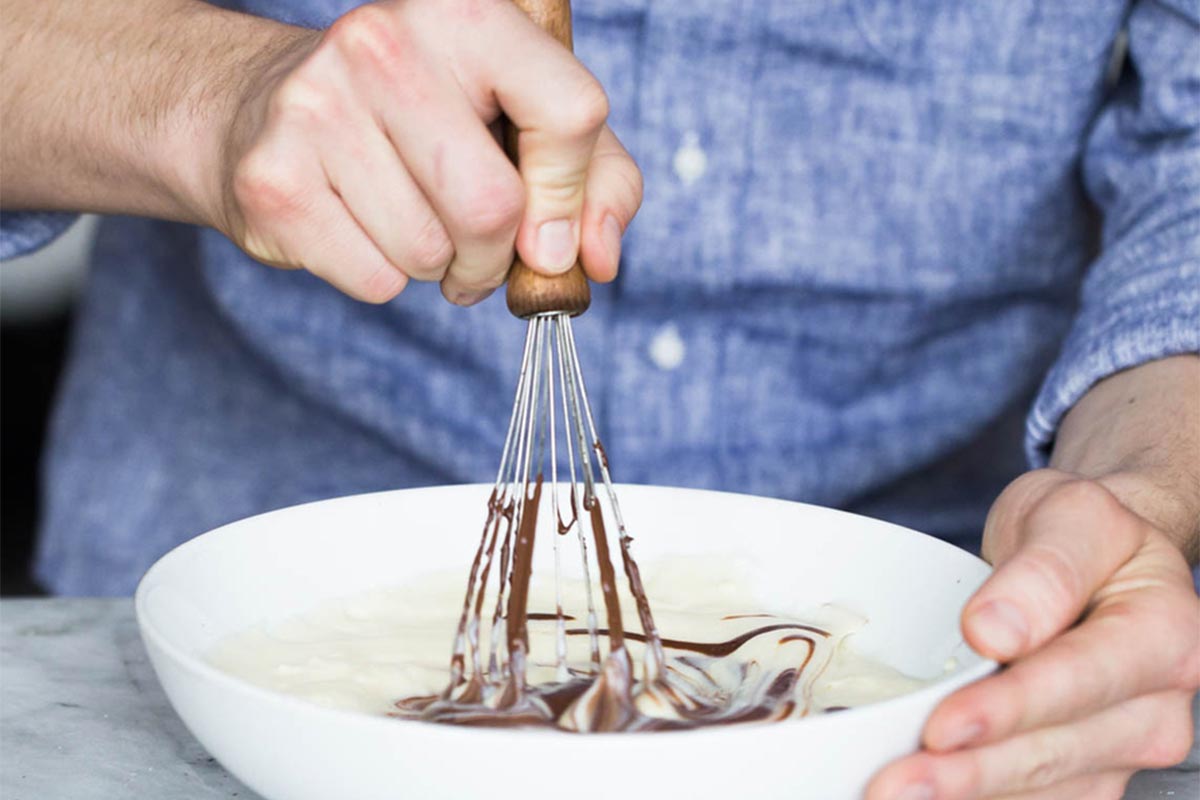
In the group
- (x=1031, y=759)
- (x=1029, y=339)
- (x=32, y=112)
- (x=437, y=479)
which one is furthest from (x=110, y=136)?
(x=1029, y=339)

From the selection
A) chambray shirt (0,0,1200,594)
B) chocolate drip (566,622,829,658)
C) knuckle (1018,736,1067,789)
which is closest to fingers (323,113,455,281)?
chocolate drip (566,622,829,658)

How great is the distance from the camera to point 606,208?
73 cm

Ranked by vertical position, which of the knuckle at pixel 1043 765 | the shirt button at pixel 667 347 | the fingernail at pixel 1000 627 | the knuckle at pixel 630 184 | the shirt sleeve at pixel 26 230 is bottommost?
the shirt button at pixel 667 347

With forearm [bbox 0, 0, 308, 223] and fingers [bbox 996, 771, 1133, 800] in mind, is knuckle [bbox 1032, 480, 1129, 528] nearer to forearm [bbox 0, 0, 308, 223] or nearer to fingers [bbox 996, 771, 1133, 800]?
fingers [bbox 996, 771, 1133, 800]

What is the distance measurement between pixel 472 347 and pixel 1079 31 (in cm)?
61

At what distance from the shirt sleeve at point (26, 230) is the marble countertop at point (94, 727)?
311mm

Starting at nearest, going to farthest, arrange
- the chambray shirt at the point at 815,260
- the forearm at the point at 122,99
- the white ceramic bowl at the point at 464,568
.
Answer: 1. the white ceramic bowl at the point at 464,568
2. the forearm at the point at 122,99
3. the chambray shirt at the point at 815,260

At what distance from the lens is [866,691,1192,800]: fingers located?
1.85 feet

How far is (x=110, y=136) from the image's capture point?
Result: 3.10 feet

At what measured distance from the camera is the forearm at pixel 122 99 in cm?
86

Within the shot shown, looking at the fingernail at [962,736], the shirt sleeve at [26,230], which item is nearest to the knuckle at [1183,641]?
the fingernail at [962,736]

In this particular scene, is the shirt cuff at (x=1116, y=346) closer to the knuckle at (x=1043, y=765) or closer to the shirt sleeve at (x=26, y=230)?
the knuckle at (x=1043, y=765)

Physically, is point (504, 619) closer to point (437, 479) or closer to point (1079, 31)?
point (437, 479)

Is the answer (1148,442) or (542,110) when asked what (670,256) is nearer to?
(1148,442)
